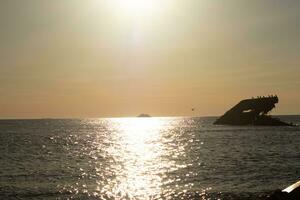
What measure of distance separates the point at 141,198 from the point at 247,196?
7.01 m

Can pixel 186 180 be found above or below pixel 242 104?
below

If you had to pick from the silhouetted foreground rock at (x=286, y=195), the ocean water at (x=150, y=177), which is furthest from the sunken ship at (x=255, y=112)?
the silhouetted foreground rock at (x=286, y=195)

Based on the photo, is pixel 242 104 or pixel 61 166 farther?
pixel 242 104

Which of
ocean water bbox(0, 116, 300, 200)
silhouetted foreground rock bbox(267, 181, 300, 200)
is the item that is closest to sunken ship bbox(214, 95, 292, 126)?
ocean water bbox(0, 116, 300, 200)

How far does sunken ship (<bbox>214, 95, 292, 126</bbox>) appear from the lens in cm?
13800

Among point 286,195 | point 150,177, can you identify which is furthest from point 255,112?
point 286,195

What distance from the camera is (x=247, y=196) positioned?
31.3 m

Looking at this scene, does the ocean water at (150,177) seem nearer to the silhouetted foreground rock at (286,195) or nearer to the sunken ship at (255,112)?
the silhouetted foreground rock at (286,195)

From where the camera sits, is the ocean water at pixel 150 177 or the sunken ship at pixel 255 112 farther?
the sunken ship at pixel 255 112

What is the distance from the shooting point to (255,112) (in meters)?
146

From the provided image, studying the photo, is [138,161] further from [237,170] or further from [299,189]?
[299,189]

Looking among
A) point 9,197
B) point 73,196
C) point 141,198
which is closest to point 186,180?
point 141,198

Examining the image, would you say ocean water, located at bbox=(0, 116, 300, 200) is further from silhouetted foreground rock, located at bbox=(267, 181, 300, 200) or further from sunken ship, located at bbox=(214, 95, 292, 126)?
sunken ship, located at bbox=(214, 95, 292, 126)

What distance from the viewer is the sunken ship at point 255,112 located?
138m
